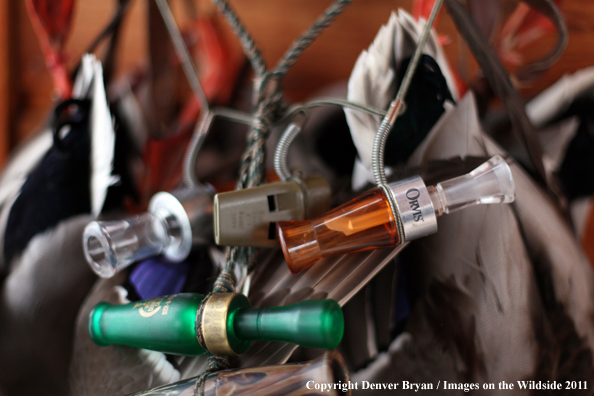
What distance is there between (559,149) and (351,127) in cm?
30

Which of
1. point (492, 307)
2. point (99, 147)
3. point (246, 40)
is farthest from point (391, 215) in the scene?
point (99, 147)

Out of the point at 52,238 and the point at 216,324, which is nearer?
the point at 216,324

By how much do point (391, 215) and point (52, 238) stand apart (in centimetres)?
36

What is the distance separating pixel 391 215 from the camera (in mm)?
274

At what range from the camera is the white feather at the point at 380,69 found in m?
0.34

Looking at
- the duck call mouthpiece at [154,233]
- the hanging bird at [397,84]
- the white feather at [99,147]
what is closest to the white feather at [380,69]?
the hanging bird at [397,84]

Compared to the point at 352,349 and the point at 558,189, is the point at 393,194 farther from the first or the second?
the point at 558,189

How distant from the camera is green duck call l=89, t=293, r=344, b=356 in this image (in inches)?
8.8

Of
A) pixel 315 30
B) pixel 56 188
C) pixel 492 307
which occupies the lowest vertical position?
pixel 492 307

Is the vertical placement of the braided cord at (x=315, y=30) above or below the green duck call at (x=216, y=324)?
above

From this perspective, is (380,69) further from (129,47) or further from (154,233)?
(129,47)

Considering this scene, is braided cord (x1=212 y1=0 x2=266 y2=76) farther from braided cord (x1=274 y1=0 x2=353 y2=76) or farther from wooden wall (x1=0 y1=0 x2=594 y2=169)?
wooden wall (x1=0 y1=0 x2=594 y2=169)

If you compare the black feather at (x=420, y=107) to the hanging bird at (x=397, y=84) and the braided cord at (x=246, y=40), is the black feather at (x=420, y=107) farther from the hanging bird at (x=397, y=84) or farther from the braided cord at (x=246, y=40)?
the braided cord at (x=246, y=40)

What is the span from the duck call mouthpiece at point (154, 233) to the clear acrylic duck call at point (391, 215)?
0.34 feet
